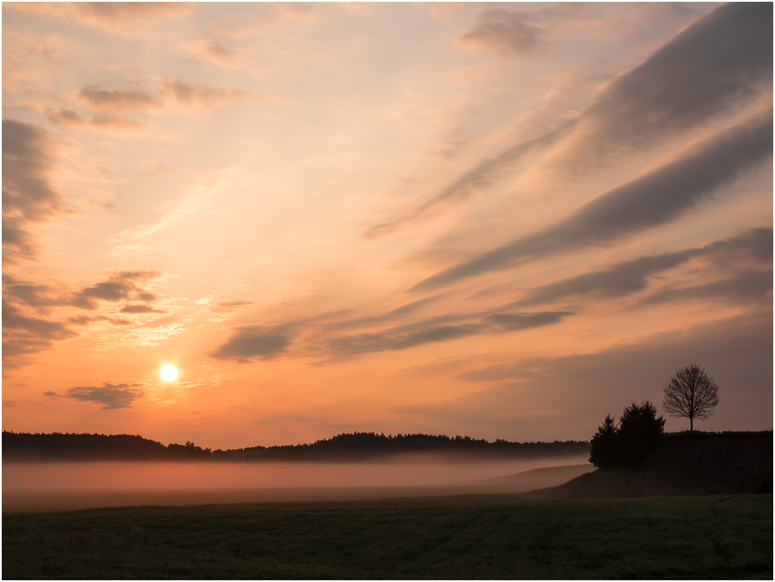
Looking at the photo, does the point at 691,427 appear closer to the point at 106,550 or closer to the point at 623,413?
the point at 623,413

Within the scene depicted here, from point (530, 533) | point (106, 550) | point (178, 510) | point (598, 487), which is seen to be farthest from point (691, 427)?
point (106, 550)

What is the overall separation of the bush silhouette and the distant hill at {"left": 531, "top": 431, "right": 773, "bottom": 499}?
117 cm

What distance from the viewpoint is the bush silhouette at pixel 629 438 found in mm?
70875

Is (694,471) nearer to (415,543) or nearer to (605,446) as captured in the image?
(605,446)

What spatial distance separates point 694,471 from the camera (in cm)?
6606

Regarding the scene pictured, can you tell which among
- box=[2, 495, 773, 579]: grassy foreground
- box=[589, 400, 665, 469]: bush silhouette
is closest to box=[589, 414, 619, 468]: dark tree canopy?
box=[589, 400, 665, 469]: bush silhouette

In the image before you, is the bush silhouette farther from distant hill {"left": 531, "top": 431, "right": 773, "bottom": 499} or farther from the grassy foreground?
the grassy foreground

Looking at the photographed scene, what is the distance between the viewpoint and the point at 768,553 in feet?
103

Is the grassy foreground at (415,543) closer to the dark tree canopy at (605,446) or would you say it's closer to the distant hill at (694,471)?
Result: the distant hill at (694,471)

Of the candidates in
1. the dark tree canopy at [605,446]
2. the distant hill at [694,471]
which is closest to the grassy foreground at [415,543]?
the distant hill at [694,471]

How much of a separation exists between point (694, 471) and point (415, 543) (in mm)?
44951

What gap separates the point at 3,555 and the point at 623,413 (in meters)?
70.2

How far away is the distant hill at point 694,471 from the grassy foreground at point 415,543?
16609 mm

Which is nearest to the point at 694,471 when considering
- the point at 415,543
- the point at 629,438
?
the point at 629,438
